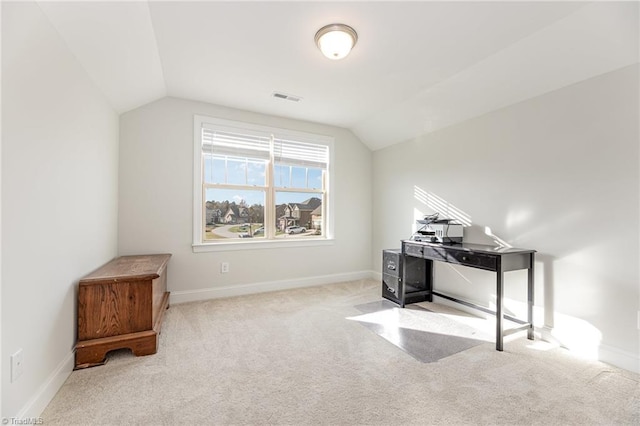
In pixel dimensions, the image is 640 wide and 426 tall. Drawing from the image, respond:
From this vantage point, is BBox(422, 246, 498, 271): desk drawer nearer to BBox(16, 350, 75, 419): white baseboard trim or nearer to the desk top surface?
the desk top surface

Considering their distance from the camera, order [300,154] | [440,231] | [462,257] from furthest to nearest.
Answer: [300,154]
[440,231]
[462,257]

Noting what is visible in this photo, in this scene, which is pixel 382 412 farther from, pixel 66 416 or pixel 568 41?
pixel 568 41

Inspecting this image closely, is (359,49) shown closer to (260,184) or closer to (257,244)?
(260,184)

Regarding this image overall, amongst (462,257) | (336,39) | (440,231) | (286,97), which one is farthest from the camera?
(286,97)

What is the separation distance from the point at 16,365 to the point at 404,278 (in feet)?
10.5

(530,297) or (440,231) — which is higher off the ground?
(440,231)

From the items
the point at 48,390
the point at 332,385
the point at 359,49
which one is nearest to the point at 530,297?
the point at 332,385

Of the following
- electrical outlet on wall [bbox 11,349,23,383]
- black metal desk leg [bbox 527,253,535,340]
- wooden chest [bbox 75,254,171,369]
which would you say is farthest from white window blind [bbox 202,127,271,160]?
black metal desk leg [bbox 527,253,535,340]

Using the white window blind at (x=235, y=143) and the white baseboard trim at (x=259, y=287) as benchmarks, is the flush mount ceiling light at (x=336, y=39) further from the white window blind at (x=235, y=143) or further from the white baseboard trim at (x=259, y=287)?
the white baseboard trim at (x=259, y=287)

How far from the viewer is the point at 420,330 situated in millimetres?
2707

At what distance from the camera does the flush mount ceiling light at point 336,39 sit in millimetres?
2082

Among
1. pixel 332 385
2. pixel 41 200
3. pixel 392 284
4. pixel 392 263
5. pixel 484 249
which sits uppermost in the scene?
pixel 41 200

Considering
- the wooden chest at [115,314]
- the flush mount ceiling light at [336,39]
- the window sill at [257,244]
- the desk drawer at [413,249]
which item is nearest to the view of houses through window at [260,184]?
the window sill at [257,244]

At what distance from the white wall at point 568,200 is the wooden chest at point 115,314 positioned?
322cm
